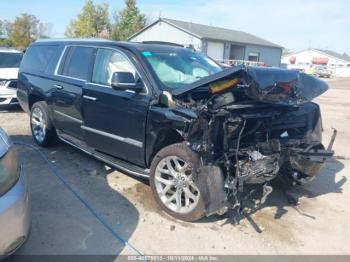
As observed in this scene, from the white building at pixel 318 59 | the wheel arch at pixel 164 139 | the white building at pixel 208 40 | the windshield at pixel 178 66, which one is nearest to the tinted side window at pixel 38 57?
the windshield at pixel 178 66

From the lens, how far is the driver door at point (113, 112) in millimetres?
4328

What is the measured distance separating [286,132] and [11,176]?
315cm

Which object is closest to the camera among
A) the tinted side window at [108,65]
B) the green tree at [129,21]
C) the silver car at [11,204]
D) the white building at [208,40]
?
the silver car at [11,204]

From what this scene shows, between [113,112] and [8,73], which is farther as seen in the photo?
[8,73]

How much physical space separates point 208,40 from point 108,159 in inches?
1255

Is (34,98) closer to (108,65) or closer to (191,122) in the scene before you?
(108,65)

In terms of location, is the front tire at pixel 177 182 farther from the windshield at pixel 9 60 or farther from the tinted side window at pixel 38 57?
the windshield at pixel 9 60

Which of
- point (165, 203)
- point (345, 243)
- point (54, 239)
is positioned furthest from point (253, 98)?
point (54, 239)

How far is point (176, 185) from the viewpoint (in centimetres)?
398

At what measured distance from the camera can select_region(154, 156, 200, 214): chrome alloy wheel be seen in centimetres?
388

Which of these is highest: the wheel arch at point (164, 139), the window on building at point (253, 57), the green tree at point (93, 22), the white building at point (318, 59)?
the green tree at point (93, 22)

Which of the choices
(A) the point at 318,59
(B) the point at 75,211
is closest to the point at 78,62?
(B) the point at 75,211

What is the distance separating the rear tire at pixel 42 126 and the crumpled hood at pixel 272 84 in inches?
117

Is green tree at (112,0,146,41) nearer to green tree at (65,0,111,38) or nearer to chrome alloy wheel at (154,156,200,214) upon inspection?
green tree at (65,0,111,38)
